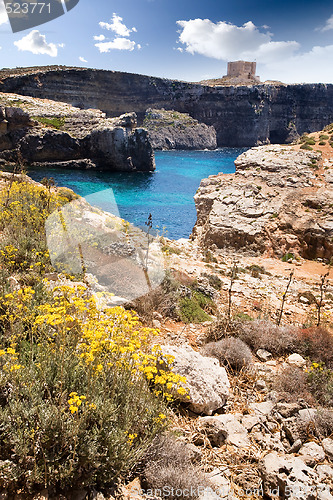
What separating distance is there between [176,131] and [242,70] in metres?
55.2

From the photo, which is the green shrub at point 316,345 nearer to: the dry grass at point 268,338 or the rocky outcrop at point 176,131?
the dry grass at point 268,338

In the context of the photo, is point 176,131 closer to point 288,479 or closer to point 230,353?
point 230,353

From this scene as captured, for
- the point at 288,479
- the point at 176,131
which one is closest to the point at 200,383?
the point at 288,479

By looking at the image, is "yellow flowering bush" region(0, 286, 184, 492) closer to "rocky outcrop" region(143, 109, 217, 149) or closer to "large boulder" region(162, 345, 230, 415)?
"large boulder" region(162, 345, 230, 415)

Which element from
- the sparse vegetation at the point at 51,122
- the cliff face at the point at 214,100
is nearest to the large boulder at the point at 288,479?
the sparse vegetation at the point at 51,122

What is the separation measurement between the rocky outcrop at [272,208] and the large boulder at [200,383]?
10.7 meters

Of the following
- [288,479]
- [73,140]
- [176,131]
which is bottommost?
[288,479]

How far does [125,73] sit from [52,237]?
98020 mm

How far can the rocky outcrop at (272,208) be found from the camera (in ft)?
45.3

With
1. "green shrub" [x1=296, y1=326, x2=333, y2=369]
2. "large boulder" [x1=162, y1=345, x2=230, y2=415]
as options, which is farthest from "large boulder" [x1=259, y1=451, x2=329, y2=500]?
"green shrub" [x1=296, y1=326, x2=333, y2=369]

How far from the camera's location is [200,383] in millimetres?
3385

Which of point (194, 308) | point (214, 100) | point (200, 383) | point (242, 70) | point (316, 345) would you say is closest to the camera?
point (200, 383)

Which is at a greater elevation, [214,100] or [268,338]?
[214,100]

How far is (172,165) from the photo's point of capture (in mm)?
56188
